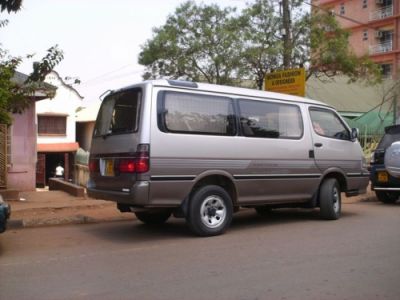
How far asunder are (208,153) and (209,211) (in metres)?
0.85

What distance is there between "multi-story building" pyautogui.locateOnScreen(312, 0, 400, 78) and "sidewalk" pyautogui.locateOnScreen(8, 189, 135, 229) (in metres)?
40.7

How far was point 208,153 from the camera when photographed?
7508mm

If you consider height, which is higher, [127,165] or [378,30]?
[378,30]

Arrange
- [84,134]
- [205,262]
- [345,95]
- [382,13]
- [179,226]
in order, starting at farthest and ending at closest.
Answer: [382,13] → [345,95] → [84,134] → [179,226] → [205,262]

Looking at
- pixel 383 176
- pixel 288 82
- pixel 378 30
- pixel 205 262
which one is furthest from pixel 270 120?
pixel 378 30

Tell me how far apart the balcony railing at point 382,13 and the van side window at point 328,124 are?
44206 mm

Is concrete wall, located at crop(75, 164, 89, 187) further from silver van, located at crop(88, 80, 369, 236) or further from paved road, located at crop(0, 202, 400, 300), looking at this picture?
silver van, located at crop(88, 80, 369, 236)

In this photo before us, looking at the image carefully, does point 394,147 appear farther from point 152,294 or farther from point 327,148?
point 152,294

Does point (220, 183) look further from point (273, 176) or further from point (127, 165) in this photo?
point (127, 165)

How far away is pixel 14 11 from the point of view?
24.0 ft

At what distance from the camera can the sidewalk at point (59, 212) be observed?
907cm

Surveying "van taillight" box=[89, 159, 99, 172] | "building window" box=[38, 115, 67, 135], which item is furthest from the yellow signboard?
"building window" box=[38, 115, 67, 135]

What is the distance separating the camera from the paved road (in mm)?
4953

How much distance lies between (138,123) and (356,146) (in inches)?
181
